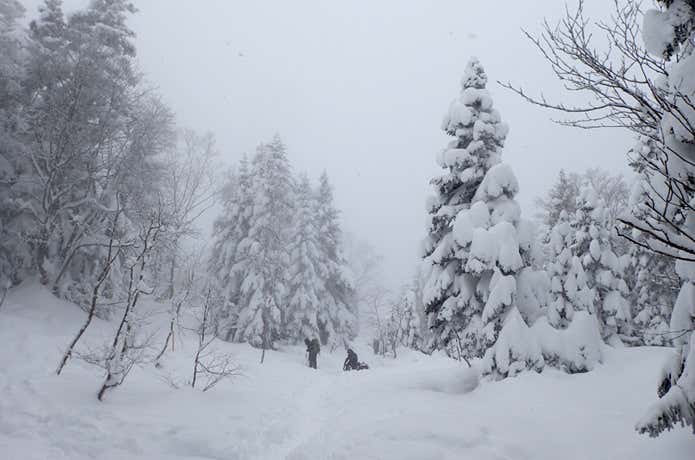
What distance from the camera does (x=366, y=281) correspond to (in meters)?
49.7

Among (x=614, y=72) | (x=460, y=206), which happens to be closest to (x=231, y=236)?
(x=460, y=206)

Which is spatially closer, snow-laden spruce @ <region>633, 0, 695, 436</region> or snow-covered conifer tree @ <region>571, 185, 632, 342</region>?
snow-laden spruce @ <region>633, 0, 695, 436</region>

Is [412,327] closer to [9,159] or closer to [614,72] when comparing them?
[9,159]

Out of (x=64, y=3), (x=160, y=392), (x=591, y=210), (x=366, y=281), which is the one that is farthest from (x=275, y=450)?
(x=366, y=281)

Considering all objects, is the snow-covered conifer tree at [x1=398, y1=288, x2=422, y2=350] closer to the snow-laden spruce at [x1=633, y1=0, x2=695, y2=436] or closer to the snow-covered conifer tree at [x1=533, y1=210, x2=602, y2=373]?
the snow-covered conifer tree at [x1=533, y1=210, x2=602, y2=373]

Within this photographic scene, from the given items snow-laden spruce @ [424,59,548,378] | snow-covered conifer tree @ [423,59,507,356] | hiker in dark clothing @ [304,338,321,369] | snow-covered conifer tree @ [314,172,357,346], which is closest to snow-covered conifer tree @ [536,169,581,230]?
snow-covered conifer tree @ [423,59,507,356]

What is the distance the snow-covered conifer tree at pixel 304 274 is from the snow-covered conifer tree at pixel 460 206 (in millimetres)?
15717

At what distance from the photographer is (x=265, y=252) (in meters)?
24.3

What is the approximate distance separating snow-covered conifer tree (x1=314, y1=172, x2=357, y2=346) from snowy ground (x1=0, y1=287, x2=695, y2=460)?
61.9 feet

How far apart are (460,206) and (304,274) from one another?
17.2 metres

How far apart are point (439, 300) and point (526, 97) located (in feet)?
25.5

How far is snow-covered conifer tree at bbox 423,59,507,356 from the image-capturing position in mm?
11234

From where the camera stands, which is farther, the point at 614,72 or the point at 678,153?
the point at 614,72

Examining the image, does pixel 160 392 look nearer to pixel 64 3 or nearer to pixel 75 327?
pixel 75 327
